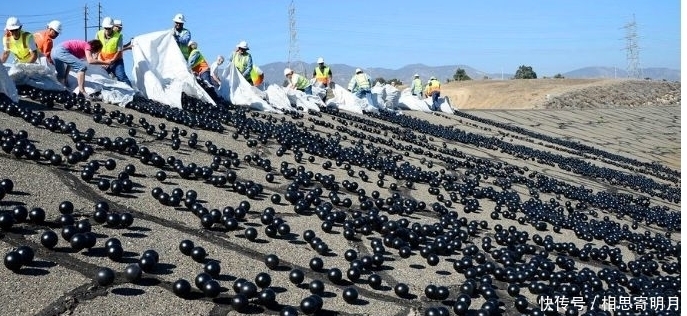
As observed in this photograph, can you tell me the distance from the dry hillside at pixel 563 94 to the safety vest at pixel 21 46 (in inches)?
1727

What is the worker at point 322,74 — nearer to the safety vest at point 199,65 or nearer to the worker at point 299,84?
the worker at point 299,84

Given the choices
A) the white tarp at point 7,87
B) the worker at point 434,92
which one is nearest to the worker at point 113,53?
the white tarp at point 7,87

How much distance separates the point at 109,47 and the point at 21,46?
172cm

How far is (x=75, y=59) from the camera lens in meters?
10.6

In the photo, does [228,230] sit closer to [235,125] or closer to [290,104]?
[235,125]

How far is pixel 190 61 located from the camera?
13.7 meters

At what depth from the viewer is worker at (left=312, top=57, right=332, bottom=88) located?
1991 cm

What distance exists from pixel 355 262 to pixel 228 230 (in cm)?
116

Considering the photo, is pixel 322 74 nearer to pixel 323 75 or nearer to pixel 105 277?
pixel 323 75

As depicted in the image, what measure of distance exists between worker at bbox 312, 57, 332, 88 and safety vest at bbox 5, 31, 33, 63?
10.8 metres

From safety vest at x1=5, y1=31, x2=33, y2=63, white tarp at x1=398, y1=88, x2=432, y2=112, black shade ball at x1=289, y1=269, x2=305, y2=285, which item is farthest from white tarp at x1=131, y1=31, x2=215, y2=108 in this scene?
white tarp at x1=398, y1=88, x2=432, y2=112

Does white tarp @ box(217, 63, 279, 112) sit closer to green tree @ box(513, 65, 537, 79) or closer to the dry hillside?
the dry hillside

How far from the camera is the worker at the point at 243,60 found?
1527cm

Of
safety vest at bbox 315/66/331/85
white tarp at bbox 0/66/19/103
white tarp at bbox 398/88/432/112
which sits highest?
safety vest at bbox 315/66/331/85
